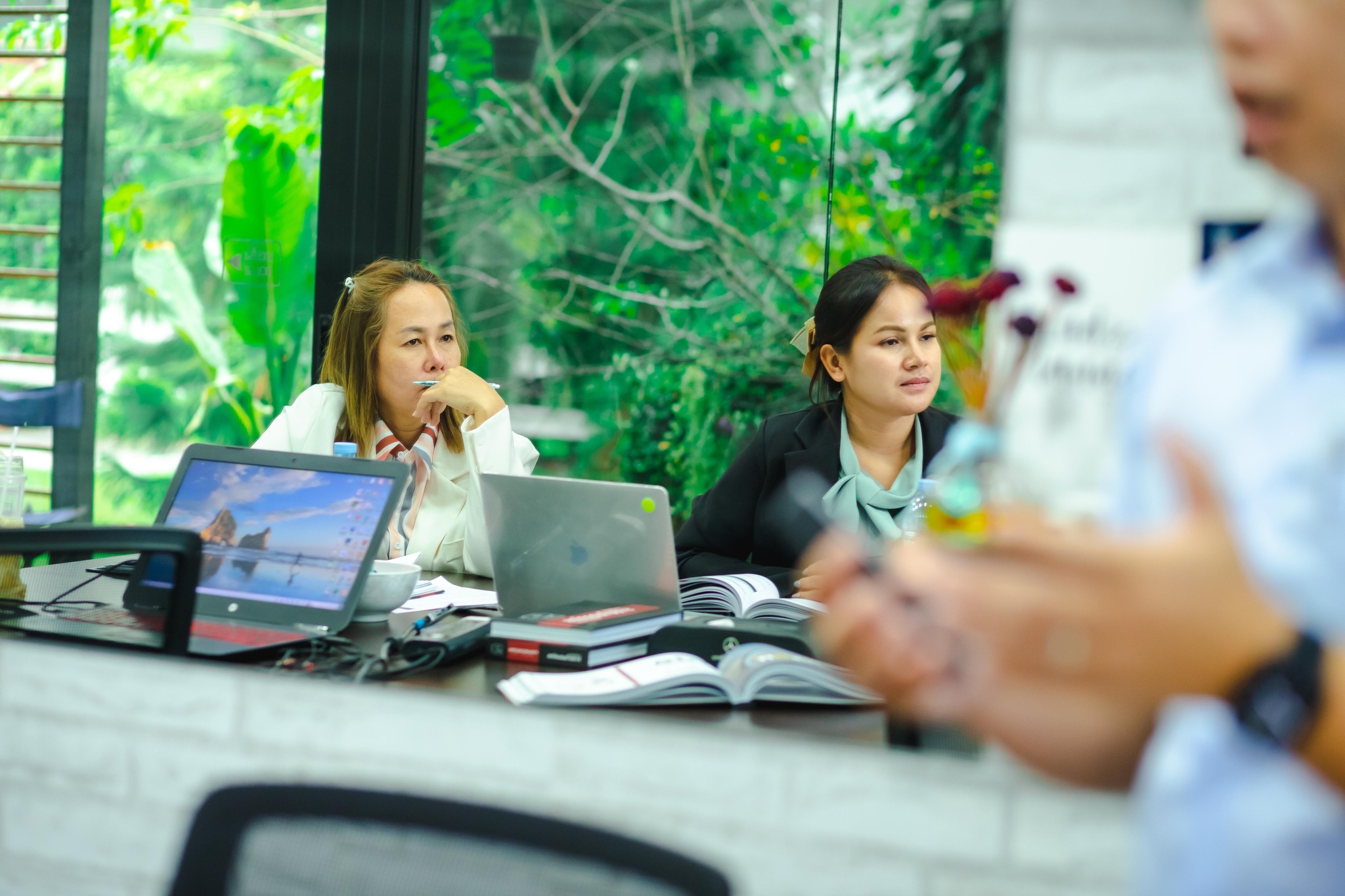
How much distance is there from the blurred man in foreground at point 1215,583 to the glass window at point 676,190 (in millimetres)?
2948

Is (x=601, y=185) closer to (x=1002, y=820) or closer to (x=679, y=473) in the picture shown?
(x=679, y=473)

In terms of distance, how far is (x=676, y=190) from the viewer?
368 centimetres

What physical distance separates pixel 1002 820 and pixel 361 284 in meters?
2.05

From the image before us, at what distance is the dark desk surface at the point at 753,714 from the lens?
1.18m

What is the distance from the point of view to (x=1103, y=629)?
1.51 feet

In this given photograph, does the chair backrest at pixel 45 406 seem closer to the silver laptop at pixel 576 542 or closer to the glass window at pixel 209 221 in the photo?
the glass window at pixel 209 221

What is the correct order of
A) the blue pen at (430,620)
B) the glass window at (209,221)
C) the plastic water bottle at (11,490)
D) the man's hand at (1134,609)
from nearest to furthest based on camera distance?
the man's hand at (1134,609), the blue pen at (430,620), the plastic water bottle at (11,490), the glass window at (209,221)

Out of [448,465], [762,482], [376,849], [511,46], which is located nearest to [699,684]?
[376,849]

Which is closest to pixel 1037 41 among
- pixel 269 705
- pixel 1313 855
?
pixel 1313 855

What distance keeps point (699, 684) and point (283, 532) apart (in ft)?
2.21

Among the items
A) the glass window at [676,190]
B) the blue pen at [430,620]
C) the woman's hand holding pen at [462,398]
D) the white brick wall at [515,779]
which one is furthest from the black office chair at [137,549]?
the glass window at [676,190]

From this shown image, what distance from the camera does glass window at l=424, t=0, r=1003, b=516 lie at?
3.52 meters

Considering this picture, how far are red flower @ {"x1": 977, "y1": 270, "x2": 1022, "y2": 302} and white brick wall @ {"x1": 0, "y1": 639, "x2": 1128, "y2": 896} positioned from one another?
0.44 metres

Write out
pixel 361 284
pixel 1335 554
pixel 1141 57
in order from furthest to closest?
pixel 361 284, pixel 1141 57, pixel 1335 554
